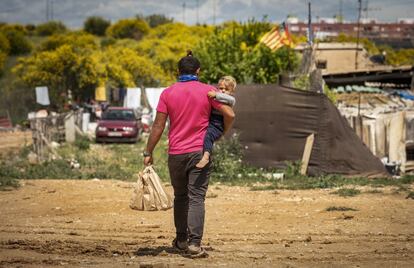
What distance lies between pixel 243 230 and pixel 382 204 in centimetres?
380

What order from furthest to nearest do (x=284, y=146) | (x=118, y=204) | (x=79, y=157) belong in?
1. (x=79, y=157)
2. (x=284, y=146)
3. (x=118, y=204)

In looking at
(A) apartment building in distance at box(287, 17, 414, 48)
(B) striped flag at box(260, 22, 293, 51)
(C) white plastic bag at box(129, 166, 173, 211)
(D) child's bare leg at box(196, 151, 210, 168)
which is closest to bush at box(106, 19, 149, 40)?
(A) apartment building in distance at box(287, 17, 414, 48)

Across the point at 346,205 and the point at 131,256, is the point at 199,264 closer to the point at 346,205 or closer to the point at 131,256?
the point at 131,256

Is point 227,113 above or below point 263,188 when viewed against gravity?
above

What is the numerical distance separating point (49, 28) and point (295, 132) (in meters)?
80.9

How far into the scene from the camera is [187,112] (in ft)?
23.5

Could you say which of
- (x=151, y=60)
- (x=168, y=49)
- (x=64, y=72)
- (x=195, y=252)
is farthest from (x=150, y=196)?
(x=168, y=49)

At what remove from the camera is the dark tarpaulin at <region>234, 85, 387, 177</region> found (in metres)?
17.4

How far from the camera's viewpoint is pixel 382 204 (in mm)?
12070

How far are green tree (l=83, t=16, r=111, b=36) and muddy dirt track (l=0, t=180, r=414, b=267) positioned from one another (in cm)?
8952

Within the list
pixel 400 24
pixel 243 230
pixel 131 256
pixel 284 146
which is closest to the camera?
pixel 131 256

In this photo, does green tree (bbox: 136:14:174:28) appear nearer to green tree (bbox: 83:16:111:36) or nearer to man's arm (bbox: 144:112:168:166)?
green tree (bbox: 83:16:111:36)

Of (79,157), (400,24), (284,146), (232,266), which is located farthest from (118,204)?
(400,24)

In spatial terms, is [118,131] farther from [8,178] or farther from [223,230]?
[223,230]
